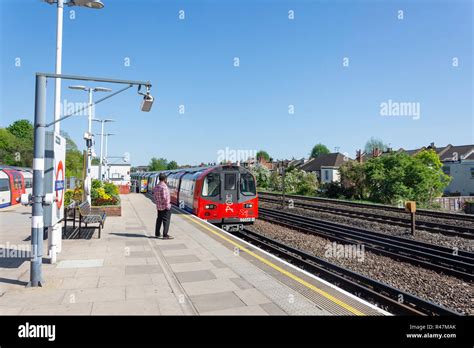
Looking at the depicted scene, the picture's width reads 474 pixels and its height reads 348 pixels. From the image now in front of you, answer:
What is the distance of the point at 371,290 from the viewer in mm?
6980

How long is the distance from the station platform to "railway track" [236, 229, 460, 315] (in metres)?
1.24

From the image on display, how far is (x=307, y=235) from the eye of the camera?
1449cm

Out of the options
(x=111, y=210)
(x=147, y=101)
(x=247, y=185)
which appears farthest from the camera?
(x=111, y=210)

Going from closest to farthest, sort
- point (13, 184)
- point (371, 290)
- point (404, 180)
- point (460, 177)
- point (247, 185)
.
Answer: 1. point (371, 290)
2. point (247, 185)
3. point (13, 184)
4. point (404, 180)
5. point (460, 177)

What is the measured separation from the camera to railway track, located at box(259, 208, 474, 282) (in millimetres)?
9016

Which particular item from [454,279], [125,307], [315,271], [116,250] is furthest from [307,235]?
[125,307]

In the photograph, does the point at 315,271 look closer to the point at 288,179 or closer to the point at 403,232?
the point at 403,232

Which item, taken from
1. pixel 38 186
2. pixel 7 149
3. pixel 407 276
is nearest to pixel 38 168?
pixel 38 186

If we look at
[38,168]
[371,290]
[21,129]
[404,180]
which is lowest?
[371,290]

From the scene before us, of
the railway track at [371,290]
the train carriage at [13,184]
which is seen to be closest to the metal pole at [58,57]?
the railway track at [371,290]

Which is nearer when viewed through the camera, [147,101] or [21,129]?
[147,101]

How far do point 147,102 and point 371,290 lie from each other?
6309 mm

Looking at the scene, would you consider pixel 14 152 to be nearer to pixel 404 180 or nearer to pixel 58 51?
pixel 404 180

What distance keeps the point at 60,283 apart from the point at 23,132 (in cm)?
9041
